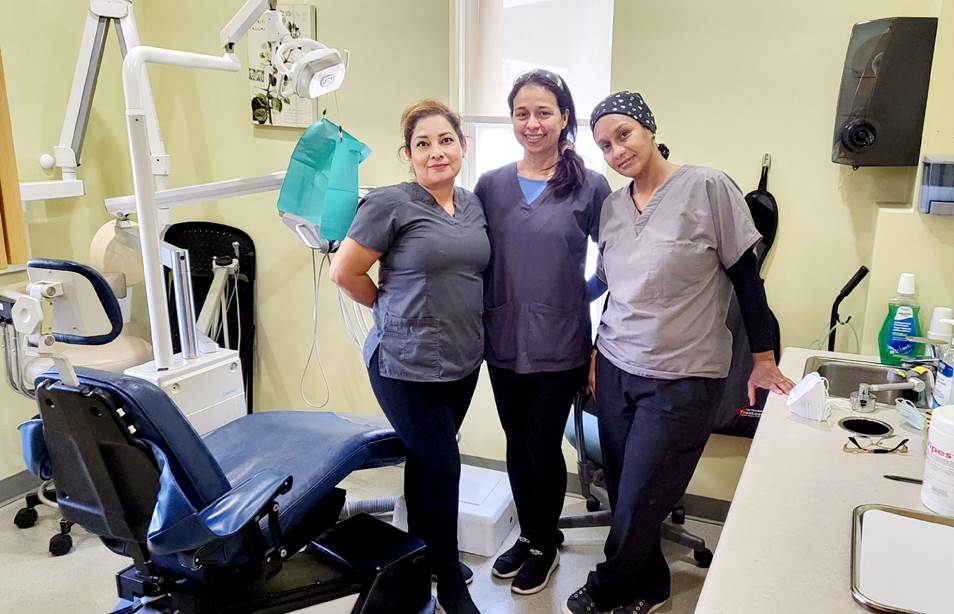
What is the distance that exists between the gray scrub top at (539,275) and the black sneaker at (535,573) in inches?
25.8

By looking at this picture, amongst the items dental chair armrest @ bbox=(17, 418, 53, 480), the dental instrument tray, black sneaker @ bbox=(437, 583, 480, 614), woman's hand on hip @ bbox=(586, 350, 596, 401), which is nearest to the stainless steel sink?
woman's hand on hip @ bbox=(586, 350, 596, 401)

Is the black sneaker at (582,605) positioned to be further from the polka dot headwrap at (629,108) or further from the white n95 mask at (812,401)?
the polka dot headwrap at (629,108)

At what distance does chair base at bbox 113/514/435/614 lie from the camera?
5.43ft

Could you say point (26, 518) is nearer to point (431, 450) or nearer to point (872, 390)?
point (431, 450)

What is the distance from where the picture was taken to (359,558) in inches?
73.8

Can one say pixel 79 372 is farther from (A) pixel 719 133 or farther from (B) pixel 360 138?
(A) pixel 719 133

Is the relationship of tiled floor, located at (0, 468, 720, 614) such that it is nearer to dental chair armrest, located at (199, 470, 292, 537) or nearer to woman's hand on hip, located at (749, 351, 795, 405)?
woman's hand on hip, located at (749, 351, 795, 405)

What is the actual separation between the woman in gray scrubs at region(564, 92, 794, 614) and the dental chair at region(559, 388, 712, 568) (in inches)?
19.2

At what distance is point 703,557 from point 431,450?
1033mm

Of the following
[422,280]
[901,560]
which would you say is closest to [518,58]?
Answer: [422,280]

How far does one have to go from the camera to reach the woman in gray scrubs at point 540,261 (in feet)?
6.12

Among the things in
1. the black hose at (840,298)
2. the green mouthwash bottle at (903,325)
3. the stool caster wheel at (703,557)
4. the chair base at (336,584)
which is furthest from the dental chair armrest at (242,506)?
the black hose at (840,298)

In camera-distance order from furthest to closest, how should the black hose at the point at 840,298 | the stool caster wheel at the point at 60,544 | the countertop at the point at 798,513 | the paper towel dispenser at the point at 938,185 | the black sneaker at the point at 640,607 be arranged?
the stool caster wheel at the point at 60,544
the black hose at the point at 840,298
the black sneaker at the point at 640,607
the paper towel dispenser at the point at 938,185
the countertop at the point at 798,513

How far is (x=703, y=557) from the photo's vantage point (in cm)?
229
